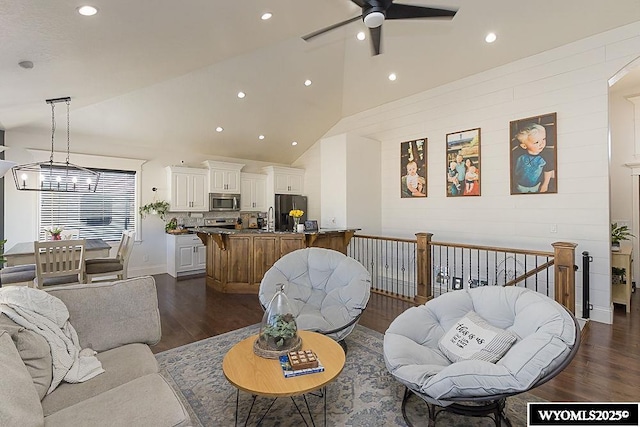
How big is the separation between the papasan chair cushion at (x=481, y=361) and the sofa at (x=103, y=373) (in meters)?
1.35

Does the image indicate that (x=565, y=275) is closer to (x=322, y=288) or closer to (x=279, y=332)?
(x=322, y=288)

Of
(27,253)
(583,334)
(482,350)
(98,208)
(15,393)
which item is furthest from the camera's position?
(98,208)

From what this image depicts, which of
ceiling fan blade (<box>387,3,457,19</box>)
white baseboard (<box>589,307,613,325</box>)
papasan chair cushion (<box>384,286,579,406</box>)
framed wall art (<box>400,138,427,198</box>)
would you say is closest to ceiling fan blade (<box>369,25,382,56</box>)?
ceiling fan blade (<box>387,3,457,19</box>)

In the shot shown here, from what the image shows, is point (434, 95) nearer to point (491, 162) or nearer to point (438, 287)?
point (491, 162)

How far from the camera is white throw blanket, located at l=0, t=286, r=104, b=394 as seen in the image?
178 centimetres

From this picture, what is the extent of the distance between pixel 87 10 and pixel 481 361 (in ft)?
11.6

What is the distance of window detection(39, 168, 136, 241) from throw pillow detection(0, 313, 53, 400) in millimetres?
4934

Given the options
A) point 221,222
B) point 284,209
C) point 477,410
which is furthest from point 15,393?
point 284,209

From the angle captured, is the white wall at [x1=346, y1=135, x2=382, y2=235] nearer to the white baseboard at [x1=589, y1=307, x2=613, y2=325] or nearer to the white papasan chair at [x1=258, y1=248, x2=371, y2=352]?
the white papasan chair at [x1=258, y1=248, x2=371, y2=352]

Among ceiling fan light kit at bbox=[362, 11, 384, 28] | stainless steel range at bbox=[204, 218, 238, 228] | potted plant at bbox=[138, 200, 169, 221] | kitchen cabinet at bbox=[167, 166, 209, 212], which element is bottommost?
stainless steel range at bbox=[204, 218, 238, 228]

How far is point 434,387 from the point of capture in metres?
1.78

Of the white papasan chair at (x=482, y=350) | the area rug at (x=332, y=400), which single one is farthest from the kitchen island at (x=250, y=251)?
the white papasan chair at (x=482, y=350)

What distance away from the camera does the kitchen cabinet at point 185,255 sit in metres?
6.42

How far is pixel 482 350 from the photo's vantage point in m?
2.10
